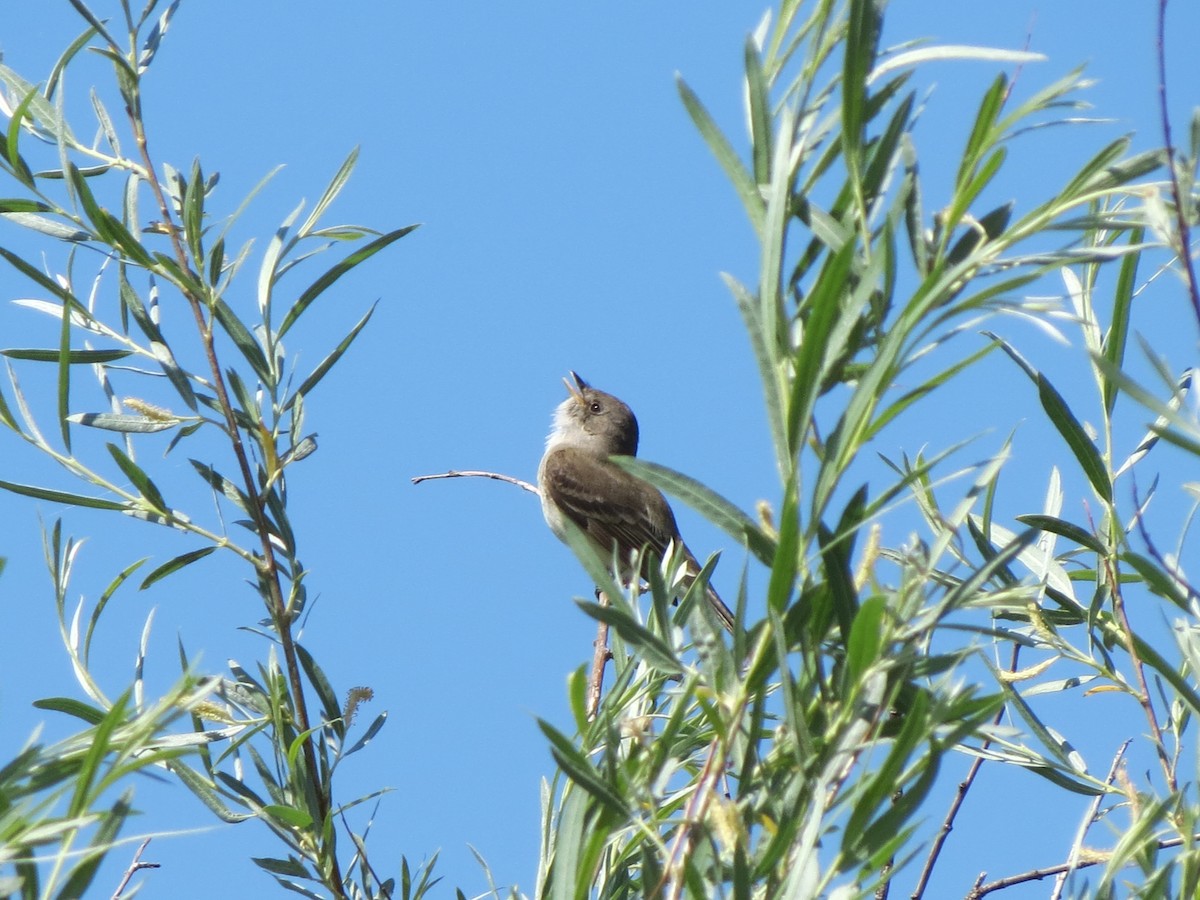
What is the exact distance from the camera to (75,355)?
260 centimetres

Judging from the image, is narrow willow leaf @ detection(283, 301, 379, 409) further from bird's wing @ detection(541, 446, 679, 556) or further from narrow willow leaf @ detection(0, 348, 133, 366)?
Answer: bird's wing @ detection(541, 446, 679, 556)

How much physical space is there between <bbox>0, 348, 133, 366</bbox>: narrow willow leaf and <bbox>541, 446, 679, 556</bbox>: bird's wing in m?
5.68

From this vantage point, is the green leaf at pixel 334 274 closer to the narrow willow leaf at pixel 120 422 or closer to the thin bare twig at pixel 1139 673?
the narrow willow leaf at pixel 120 422

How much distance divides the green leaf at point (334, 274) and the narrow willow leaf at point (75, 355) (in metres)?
0.31

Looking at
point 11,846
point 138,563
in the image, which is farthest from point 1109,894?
point 138,563

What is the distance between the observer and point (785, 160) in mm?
1450

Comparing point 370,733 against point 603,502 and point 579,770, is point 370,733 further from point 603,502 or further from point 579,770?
point 603,502

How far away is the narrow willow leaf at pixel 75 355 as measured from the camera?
2.52m

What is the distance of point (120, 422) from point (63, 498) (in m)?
0.19

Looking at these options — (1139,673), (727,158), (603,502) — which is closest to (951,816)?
(1139,673)

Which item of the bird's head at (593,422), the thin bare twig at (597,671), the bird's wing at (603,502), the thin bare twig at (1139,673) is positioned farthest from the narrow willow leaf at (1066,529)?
the bird's head at (593,422)

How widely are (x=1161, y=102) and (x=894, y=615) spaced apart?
31.0 inches

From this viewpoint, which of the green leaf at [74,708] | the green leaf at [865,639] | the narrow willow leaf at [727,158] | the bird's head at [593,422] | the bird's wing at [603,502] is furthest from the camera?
the bird's head at [593,422]

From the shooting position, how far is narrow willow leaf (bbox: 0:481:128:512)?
93.0 inches
